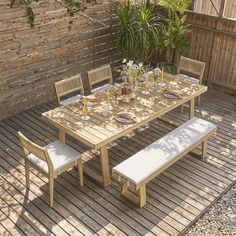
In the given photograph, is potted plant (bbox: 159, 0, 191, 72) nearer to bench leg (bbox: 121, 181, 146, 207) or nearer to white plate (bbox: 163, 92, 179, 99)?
white plate (bbox: 163, 92, 179, 99)

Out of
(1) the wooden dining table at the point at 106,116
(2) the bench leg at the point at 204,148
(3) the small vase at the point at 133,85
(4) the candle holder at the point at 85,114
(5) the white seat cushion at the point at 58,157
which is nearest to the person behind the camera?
(5) the white seat cushion at the point at 58,157

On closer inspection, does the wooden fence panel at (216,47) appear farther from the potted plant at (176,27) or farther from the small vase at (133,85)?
the small vase at (133,85)

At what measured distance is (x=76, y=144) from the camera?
6.48m

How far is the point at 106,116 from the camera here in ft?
18.1

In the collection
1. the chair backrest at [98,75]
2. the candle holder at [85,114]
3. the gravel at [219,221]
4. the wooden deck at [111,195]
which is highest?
the candle holder at [85,114]

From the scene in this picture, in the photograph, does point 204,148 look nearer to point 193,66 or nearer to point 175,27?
point 193,66

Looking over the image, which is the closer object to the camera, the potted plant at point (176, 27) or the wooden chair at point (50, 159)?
the wooden chair at point (50, 159)

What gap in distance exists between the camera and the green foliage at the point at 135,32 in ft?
26.4

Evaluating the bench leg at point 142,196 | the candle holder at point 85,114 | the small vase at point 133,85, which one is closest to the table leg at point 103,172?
the candle holder at point 85,114

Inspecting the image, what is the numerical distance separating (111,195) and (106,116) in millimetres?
1172

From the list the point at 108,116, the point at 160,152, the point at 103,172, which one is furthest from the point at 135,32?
the point at 103,172

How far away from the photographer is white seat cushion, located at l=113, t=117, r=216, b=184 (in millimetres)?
4859

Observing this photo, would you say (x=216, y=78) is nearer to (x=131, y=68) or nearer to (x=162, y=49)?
(x=162, y=49)

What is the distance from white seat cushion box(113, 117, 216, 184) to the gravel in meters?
0.91
